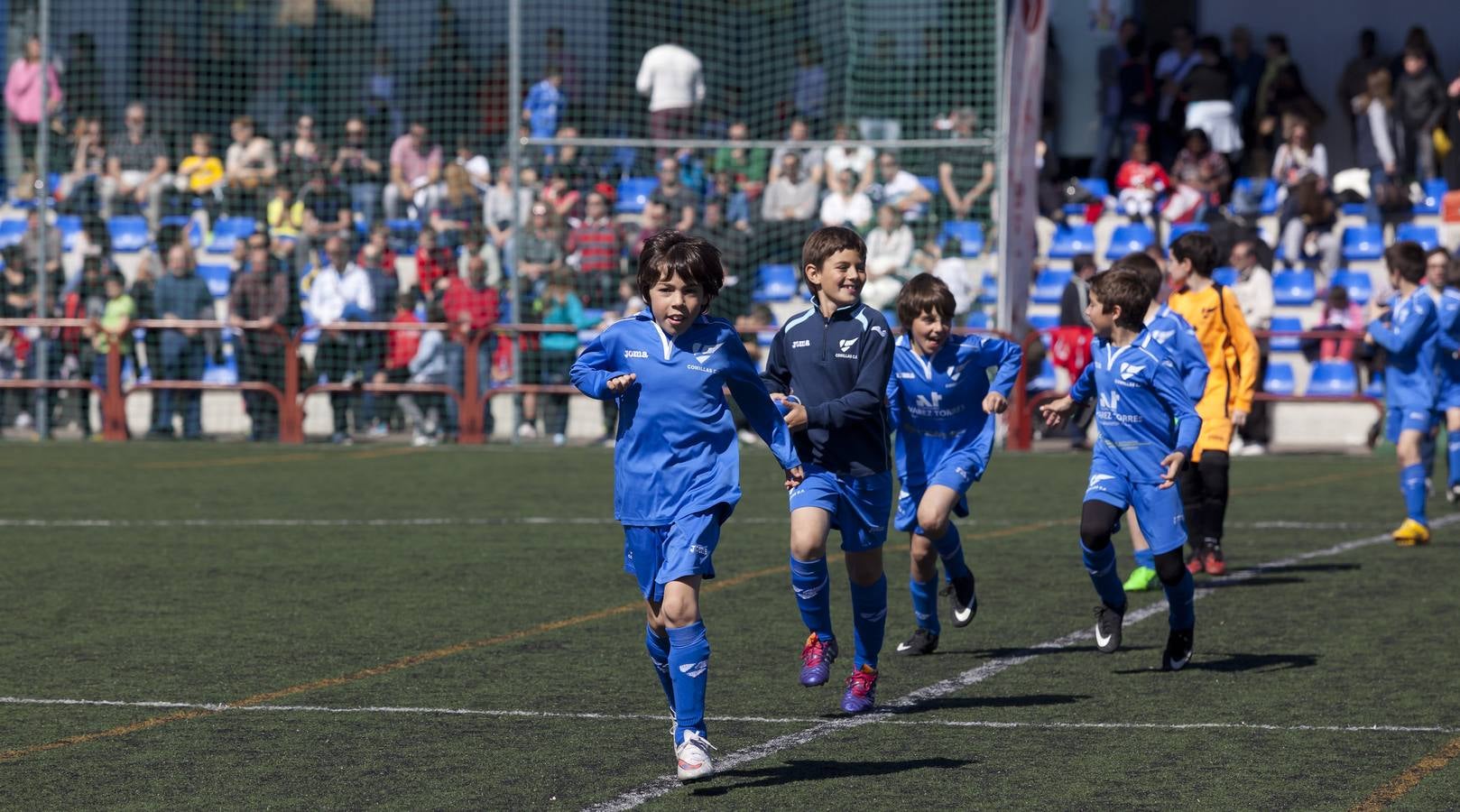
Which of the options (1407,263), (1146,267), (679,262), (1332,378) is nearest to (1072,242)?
(1332,378)

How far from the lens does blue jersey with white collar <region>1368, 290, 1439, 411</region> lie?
1278 centimetres

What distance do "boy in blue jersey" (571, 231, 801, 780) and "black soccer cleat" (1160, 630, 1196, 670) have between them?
2.46 m

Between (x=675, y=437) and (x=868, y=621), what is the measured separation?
152 cm

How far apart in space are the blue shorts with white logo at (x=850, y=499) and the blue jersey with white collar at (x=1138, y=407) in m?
1.31

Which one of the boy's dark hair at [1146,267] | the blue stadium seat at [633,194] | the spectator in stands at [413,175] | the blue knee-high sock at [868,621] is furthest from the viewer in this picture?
the spectator in stands at [413,175]

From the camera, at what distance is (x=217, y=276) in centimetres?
2475

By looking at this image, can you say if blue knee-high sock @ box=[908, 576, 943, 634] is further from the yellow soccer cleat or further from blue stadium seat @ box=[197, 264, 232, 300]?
blue stadium seat @ box=[197, 264, 232, 300]

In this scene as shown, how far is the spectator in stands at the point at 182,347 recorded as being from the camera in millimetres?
22142

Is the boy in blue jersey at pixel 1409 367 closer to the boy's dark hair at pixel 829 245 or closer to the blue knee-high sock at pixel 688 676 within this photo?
the boy's dark hair at pixel 829 245

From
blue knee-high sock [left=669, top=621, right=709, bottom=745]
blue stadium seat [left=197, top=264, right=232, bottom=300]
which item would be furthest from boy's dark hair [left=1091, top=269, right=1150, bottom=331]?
blue stadium seat [left=197, top=264, right=232, bottom=300]

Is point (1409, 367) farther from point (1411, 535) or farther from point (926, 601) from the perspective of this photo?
point (926, 601)

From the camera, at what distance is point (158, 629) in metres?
9.53

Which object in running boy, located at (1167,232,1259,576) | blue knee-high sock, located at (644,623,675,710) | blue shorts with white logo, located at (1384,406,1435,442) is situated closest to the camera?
blue knee-high sock, located at (644,623,675,710)

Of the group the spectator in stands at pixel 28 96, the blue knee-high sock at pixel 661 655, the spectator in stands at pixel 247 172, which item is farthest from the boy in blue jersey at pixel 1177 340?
the spectator in stands at pixel 28 96
